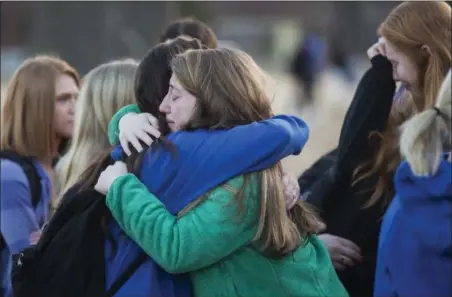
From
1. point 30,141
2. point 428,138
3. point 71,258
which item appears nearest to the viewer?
point 428,138

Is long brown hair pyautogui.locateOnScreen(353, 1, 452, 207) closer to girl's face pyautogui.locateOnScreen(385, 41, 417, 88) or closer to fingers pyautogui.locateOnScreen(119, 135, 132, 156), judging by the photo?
girl's face pyautogui.locateOnScreen(385, 41, 417, 88)

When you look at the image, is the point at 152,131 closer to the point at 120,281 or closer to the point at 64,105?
the point at 120,281

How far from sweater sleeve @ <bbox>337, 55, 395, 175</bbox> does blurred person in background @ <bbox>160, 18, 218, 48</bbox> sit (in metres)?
1.03

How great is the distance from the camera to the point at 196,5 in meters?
34.7

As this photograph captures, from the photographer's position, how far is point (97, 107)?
12.2ft

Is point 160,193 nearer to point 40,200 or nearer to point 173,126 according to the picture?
point 173,126

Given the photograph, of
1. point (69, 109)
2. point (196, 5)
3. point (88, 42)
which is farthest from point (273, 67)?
point (69, 109)

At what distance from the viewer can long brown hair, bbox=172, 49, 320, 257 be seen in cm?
287

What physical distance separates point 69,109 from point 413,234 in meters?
2.12

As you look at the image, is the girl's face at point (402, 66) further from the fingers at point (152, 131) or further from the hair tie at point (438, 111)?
the fingers at point (152, 131)

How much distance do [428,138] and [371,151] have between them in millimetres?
929

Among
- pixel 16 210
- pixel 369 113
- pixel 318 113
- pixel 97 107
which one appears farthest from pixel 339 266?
pixel 318 113

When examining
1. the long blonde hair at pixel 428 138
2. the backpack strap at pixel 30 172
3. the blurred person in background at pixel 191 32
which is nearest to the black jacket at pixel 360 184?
the long blonde hair at pixel 428 138

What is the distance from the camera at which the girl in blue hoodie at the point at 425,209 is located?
8.34ft
